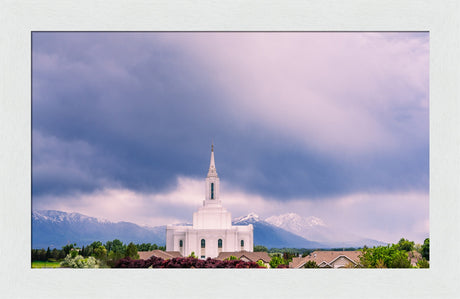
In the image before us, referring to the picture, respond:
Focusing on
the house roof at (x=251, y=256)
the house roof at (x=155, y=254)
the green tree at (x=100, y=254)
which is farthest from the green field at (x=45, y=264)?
the house roof at (x=251, y=256)

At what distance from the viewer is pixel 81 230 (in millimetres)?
81125

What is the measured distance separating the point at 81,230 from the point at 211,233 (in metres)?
24.5

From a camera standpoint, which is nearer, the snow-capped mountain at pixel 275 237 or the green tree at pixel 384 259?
the green tree at pixel 384 259

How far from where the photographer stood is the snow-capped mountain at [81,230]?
74.9 metres

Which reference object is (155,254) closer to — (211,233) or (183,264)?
(211,233)

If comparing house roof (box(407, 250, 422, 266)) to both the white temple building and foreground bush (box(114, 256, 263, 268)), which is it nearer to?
foreground bush (box(114, 256, 263, 268))

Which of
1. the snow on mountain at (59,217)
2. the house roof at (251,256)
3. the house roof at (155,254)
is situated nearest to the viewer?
the house roof at (155,254)

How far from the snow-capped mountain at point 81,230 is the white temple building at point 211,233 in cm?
1199

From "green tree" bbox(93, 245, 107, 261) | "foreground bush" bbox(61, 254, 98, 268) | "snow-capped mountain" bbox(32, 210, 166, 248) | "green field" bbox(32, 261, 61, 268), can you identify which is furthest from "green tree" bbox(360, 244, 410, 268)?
"snow-capped mountain" bbox(32, 210, 166, 248)

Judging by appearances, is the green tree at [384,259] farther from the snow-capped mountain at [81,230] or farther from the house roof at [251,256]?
the snow-capped mountain at [81,230]

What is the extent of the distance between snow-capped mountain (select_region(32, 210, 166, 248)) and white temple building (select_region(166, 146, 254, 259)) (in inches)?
472
